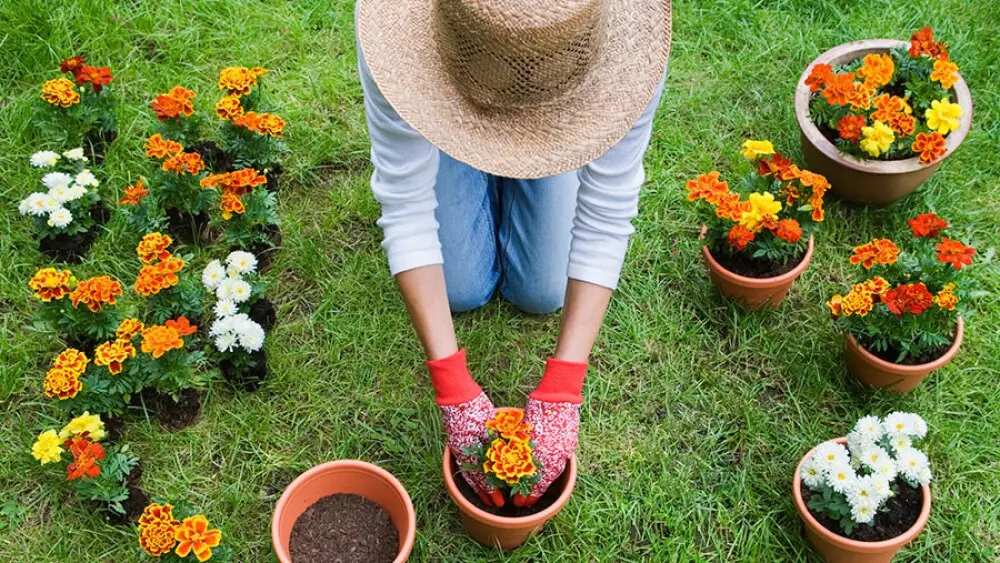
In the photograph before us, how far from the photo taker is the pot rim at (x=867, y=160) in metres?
2.71

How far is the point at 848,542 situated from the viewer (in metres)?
2.04

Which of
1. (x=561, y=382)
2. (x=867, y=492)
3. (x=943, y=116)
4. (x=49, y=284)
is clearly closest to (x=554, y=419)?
(x=561, y=382)

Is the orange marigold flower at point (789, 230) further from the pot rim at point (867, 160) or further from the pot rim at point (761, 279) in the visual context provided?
the pot rim at point (867, 160)

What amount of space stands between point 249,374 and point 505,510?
0.82 metres

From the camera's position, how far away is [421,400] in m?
2.44

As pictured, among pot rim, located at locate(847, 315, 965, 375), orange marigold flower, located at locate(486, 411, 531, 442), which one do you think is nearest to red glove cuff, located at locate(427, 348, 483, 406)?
orange marigold flower, located at locate(486, 411, 531, 442)

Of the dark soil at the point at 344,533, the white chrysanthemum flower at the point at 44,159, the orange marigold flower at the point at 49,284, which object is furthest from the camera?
the white chrysanthemum flower at the point at 44,159

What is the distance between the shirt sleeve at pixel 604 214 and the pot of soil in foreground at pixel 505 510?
432 millimetres

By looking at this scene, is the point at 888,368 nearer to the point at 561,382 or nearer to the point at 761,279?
the point at 761,279

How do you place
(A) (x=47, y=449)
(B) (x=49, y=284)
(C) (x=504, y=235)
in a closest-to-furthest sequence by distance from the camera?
(A) (x=47, y=449) → (B) (x=49, y=284) → (C) (x=504, y=235)

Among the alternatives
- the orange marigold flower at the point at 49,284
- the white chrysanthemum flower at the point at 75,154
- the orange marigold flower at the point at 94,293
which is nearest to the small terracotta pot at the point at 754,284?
the orange marigold flower at the point at 94,293

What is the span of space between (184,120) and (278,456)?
107cm

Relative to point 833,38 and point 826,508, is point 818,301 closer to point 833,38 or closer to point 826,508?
point 826,508

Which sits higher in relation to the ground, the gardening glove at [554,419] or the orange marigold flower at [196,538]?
the gardening glove at [554,419]
